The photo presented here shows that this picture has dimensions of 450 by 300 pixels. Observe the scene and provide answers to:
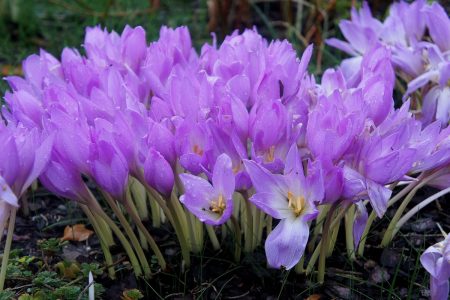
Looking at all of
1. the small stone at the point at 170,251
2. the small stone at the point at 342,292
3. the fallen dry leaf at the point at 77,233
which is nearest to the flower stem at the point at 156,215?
the small stone at the point at 170,251

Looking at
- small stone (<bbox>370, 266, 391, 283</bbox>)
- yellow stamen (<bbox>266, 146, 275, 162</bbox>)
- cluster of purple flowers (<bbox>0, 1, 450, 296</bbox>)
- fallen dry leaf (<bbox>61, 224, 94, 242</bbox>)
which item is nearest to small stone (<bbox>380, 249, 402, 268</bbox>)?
small stone (<bbox>370, 266, 391, 283</bbox>)

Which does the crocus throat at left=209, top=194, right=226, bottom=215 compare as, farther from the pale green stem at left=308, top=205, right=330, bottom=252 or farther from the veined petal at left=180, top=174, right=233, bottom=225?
the pale green stem at left=308, top=205, right=330, bottom=252

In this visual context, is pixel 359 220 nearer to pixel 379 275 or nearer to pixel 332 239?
pixel 332 239

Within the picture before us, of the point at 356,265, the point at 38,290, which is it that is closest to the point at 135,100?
the point at 38,290

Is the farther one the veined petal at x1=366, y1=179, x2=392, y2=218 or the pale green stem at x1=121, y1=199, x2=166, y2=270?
the pale green stem at x1=121, y1=199, x2=166, y2=270

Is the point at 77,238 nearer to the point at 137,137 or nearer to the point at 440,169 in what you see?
the point at 137,137
